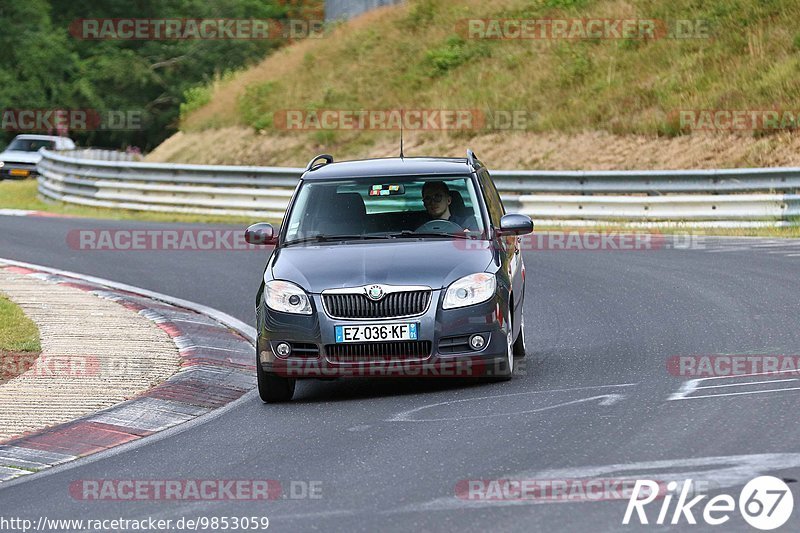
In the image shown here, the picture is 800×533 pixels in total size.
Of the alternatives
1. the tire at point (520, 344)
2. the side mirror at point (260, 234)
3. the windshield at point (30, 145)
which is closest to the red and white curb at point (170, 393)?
the side mirror at point (260, 234)

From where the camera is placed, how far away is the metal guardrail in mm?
22984

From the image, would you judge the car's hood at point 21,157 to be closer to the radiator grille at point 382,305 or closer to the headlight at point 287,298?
the headlight at point 287,298

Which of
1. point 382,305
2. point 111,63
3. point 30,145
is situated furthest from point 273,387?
point 111,63

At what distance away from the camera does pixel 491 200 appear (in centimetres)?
1154

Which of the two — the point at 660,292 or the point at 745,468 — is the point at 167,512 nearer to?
the point at 745,468

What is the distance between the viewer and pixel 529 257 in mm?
19656

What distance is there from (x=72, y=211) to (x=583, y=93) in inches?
468

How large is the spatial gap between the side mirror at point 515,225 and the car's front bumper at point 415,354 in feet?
3.10

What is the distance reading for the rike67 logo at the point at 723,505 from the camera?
240 inches

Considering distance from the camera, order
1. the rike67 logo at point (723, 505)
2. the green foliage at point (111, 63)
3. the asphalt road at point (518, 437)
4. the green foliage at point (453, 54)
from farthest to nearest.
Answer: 1. the green foliage at point (111, 63)
2. the green foliage at point (453, 54)
3. the asphalt road at point (518, 437)
4. the rike67 logo at point (723, 505)

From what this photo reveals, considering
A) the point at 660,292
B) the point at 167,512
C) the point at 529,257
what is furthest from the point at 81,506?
the point at 529,257

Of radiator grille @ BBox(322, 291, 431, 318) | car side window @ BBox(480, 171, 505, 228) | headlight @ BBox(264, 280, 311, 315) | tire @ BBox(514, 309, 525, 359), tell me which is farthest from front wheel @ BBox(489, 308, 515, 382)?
headlight @ BBox(264, 280, 311, 315)

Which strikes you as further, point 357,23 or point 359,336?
point 357,23

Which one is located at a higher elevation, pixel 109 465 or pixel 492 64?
pixel 492 64
